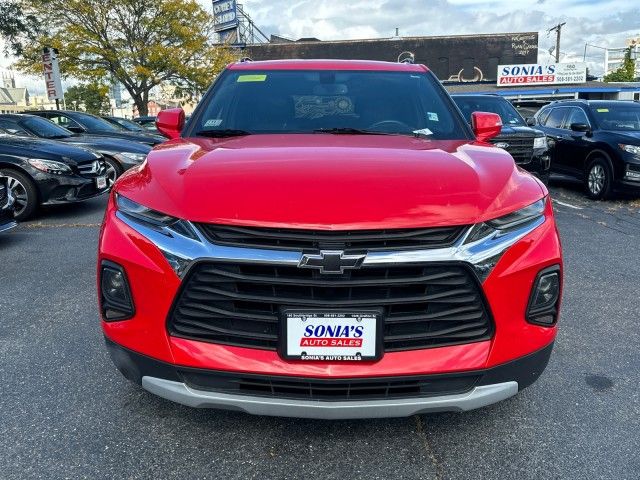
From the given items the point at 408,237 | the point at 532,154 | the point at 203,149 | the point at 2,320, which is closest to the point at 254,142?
the point at 203,149

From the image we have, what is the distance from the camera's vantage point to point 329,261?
1.89m

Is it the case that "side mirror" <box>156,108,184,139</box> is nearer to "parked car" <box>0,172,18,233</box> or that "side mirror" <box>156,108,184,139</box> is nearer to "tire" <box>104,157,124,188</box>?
"parked car" <box>0,172,18,233</box>

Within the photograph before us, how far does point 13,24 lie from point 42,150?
11808 millimetres

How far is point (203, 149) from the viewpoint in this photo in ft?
8.64

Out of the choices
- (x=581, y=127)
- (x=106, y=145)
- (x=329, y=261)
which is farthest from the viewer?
(x=106, y=145)

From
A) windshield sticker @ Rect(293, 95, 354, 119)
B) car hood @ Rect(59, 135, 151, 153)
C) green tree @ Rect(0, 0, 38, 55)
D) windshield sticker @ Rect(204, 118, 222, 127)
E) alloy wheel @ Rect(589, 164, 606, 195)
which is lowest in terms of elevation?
alloy wheel @ Rect(589, 164, 606, 195)

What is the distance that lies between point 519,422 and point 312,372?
3.76 ft

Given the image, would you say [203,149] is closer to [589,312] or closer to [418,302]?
[418,302]

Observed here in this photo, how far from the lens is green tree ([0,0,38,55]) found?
15875 mm

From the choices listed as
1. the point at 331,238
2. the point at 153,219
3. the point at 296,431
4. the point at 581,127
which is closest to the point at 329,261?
the point at 331,238

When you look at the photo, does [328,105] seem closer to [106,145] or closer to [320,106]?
Answer: [320,106]

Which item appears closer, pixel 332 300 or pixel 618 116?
pixel 332 300

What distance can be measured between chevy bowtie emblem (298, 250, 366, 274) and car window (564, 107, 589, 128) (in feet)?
29.8

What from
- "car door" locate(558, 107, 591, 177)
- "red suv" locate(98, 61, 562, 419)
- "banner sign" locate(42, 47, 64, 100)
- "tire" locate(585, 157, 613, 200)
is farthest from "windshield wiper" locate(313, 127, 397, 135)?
"banner sign" locate(42, 47, 64, 100)
